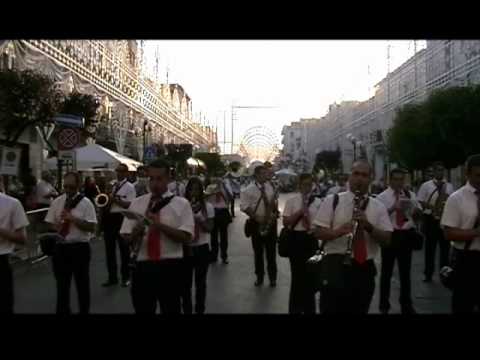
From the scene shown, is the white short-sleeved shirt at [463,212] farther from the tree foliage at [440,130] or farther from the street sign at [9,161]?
the tree foliage at [440,130]

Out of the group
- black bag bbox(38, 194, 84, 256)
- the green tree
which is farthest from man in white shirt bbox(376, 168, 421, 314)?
the green tree

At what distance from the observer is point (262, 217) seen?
35.8ft

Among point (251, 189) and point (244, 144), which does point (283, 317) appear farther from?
point (244, 144)

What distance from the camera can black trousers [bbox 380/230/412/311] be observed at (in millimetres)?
8531

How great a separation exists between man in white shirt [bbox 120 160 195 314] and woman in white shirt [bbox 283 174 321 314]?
2697 millimetres

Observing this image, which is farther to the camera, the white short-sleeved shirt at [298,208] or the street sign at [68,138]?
the street sign at [68,138]

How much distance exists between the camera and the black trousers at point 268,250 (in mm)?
10836

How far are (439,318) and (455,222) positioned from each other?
1.65m

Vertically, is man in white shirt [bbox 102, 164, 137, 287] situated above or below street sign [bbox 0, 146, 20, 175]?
below

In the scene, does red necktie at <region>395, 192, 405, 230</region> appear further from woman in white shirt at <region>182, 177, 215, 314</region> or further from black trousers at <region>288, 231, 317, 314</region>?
woman in white shirt at <region>182, 177, 215, 314</region>

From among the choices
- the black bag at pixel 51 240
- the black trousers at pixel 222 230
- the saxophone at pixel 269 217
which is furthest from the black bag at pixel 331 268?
the black trousers at pixel 222 230

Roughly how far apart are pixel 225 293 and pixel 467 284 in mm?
5243

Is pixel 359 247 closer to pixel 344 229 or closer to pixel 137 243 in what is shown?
pixel 344 229

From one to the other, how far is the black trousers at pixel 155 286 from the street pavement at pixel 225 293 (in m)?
3.37
